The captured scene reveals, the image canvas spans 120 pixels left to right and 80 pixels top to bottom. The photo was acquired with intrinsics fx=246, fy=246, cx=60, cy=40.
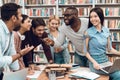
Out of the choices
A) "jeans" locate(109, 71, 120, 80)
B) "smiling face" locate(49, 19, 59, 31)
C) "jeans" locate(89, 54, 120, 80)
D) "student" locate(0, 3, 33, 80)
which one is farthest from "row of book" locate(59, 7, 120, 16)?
"student" locate(0, 3, 33, 80)

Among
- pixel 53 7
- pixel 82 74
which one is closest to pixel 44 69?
pixel 82 74

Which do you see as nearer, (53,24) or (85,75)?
(85,75)

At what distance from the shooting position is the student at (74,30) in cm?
323

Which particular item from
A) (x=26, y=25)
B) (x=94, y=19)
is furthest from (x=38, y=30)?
(x=94, y=19)

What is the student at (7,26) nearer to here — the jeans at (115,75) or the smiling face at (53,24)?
the jeans at (115,75)

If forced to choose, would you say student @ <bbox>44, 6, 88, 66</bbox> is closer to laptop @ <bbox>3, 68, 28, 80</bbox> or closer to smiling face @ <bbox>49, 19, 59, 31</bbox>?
smiling face @ <bbox>49, 19, 59, 31</bbox>

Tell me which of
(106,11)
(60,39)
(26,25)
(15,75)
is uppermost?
(106,11)

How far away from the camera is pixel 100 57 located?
9.72ft

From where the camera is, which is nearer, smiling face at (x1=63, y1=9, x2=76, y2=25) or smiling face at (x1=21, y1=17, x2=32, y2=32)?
smiling face at (x1=21, y1=17, x2=32, y2=32)

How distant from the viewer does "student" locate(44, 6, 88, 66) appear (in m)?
3.23

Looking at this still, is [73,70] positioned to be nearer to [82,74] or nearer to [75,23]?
[82,74]

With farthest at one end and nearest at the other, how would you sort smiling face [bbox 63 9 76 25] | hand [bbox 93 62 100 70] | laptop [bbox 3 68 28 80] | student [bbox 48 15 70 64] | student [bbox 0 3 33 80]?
student [bbox 48 15 70 64], smiling face [bbox 63 9 76 25], hand [bbox 93 62 100 70], student [bbox 0 3 33 80], laptop [bbox 3 68 28 80]

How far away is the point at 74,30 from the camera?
3338 millimetres

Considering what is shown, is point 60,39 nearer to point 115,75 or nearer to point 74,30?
point 74,30
